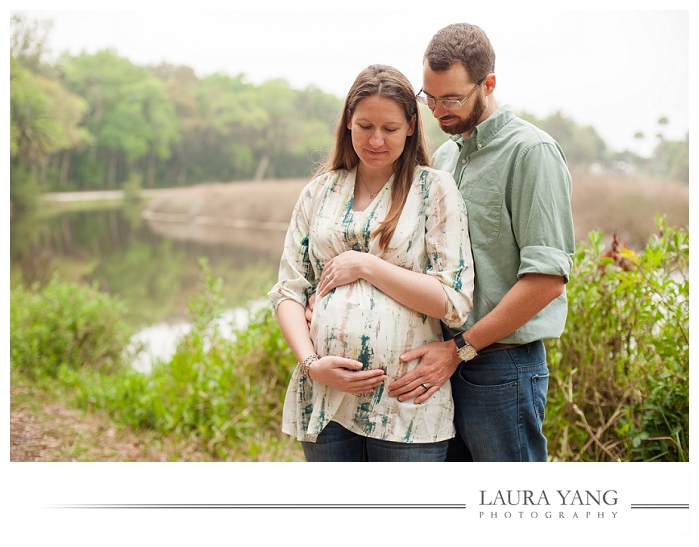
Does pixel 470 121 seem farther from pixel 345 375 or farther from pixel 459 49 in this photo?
pixel 345 375

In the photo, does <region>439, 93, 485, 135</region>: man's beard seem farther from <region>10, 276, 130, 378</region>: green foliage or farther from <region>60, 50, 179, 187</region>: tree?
<region>60, 50, 179, 187</region>: tree

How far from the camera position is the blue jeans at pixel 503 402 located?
1.41m

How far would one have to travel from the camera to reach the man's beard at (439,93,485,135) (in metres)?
1.42

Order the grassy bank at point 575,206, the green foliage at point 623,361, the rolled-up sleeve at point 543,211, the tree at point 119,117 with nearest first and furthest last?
the rolled-up sleeve at point 543,211 → the green foliage at point 623,361 → the grassy bank at point 575,206 → the tree at point 119,117

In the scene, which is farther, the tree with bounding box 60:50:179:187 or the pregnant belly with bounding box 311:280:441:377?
the tree with bounding box 60:50:179:187

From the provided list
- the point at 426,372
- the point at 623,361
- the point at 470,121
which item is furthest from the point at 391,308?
the point at 623,361

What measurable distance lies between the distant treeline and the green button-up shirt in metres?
5.26

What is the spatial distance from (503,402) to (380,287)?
41 cm

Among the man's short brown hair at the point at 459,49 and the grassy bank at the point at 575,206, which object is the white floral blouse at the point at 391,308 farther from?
the grassy bank at the point at 575,206

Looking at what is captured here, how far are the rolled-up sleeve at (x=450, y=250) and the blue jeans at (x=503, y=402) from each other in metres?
0.15

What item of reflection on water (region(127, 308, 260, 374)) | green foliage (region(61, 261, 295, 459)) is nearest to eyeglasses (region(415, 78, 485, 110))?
green foliage (region(61, 261, 295, 459))

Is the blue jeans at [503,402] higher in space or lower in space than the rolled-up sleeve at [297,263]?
lower

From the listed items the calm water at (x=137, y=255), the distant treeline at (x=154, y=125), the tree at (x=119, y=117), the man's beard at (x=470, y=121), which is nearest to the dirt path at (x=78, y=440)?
the man's beard at (x=470, y=121)
